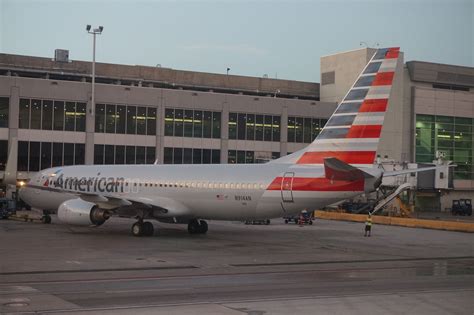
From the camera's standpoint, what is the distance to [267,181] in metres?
30.1

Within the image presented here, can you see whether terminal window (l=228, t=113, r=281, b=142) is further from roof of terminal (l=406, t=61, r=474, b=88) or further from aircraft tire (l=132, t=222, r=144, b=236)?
aircraft tire (l=132, t=222, r=144, b=236)

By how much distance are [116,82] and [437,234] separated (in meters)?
43.8

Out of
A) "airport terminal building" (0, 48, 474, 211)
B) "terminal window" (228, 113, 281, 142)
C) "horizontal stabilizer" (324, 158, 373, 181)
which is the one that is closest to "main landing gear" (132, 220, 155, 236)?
"horizontal stabilizer" (324, 158, 373, 181)

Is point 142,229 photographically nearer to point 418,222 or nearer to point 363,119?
point 363,119

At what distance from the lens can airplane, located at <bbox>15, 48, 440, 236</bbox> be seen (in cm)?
2855

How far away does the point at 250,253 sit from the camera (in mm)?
26312

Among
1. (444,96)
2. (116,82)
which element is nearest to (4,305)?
(116,82)

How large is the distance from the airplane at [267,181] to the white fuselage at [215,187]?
5 cm

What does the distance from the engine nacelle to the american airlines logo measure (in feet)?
8.65

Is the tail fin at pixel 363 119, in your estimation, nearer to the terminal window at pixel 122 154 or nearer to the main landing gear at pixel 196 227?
the main landing gear at pixel 196 227

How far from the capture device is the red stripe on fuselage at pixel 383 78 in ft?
95.0

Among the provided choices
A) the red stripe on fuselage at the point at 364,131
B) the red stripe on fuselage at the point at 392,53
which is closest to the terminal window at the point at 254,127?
the red stripe on fuselage at the point at 364,131

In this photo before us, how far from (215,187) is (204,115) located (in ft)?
111

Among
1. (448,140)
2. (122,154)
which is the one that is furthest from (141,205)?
(448,140)
